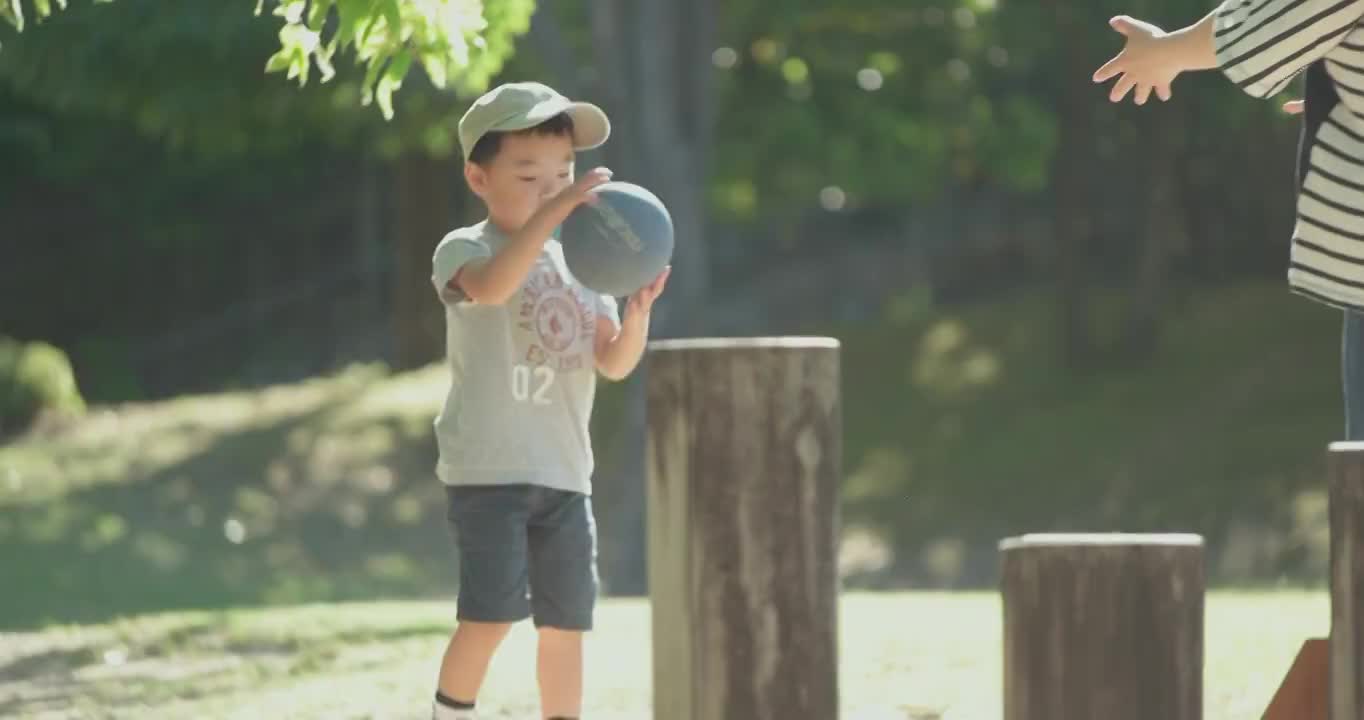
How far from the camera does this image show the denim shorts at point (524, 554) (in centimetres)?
489

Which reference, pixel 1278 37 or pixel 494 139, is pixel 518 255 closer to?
pixel 494 139

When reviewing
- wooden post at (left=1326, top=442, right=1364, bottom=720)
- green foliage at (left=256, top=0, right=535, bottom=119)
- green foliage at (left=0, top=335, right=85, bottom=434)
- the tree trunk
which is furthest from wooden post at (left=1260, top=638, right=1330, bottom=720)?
the tree trunk

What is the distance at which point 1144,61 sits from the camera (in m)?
4.41

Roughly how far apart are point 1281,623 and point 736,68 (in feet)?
41.1

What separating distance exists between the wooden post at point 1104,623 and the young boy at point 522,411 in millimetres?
1422

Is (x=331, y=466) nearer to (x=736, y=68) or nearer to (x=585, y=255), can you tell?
(x=736, y=68)

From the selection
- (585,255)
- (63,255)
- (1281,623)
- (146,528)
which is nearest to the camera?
(585,255)

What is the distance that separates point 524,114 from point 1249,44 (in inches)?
59.6

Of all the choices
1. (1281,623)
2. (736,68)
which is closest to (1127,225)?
(736,68)

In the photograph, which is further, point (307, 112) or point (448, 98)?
point (307, 112)

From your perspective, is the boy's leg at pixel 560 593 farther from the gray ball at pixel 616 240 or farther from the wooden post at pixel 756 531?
the wooden post at pixel 756 531

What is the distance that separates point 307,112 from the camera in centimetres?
2058

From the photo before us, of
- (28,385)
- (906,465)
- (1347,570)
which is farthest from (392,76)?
(28,385)

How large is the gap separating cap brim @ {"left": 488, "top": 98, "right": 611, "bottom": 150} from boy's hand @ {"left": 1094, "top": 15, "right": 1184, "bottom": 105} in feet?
3.52
